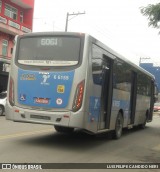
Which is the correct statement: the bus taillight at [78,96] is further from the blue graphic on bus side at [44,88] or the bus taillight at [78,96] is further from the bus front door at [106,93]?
the bus front door at [106,93]

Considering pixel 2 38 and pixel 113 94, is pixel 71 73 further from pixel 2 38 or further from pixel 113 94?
pixel 2 38

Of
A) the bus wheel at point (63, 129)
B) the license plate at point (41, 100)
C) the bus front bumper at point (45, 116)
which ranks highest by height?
the license plate at point (41, 100)

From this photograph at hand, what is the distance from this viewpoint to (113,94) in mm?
13422

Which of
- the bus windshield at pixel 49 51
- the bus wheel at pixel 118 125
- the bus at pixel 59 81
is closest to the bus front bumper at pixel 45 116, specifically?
the bus at pixel 59 81

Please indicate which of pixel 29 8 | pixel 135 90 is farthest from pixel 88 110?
pixel 29 8

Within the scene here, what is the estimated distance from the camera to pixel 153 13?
16578 mm

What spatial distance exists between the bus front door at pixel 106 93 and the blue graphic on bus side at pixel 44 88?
1.89 meters

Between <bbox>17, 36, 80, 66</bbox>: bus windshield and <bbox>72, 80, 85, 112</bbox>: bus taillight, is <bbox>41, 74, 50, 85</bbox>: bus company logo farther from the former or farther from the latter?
<bbox>72, 80, 85, 112</bbox>: bus taillight

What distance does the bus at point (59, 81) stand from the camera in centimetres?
1078

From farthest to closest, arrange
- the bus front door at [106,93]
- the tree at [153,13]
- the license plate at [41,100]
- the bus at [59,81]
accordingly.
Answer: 1. the tree at [153,13]
2. the bus front door at [106,93]
3. the license plate at [41,100]
4. the bus at [59,81]

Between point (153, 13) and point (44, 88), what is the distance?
24.5 feet

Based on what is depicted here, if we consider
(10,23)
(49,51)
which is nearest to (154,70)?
(10,23)

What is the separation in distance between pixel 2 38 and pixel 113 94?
22623 millimetres

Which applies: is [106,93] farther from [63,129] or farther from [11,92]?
[11,92]
